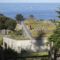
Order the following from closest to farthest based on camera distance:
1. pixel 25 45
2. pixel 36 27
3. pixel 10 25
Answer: pixel 25 45
pixel 36 27
pixel 10 25

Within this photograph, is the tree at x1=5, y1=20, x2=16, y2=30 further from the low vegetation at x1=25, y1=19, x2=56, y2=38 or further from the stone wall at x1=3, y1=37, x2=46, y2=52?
the stone wall at x1=3, y1=37, x2=46, y2=52

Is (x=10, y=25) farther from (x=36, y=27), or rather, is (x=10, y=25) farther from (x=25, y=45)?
(x=25, y=45)

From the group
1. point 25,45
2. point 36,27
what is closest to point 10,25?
point 36,27

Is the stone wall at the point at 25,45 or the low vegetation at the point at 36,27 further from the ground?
the low vegetation at the point at 36,27

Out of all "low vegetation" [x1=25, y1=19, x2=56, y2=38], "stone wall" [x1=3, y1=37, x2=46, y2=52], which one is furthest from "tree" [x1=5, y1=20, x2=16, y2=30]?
"stone wall" [x1=3, y1=37, x2=46, y2=52]

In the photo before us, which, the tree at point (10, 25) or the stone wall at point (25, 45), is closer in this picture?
the stone wall at point (25, 45)

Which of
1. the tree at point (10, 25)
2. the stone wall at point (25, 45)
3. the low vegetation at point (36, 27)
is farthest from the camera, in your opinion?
the tree at point (10, 25)

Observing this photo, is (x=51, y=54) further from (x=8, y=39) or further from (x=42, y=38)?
(x=8, y=39)

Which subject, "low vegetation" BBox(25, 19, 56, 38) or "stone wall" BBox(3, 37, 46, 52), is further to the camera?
"low vegetation" BBox(25, 19, 56, 38)

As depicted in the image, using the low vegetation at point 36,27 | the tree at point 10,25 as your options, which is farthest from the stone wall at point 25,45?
the tree at point 10,25

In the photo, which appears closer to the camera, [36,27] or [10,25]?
[36,27]

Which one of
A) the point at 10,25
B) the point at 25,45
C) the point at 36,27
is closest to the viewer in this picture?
the point at 25,45

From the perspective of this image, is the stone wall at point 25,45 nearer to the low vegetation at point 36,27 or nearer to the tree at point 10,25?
the low vegetation at point 36,27

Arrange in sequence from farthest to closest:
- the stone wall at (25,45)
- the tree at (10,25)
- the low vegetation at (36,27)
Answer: the tree at (10,25) < the low vegetation at (36,27) < the stone wall at (25,45)
